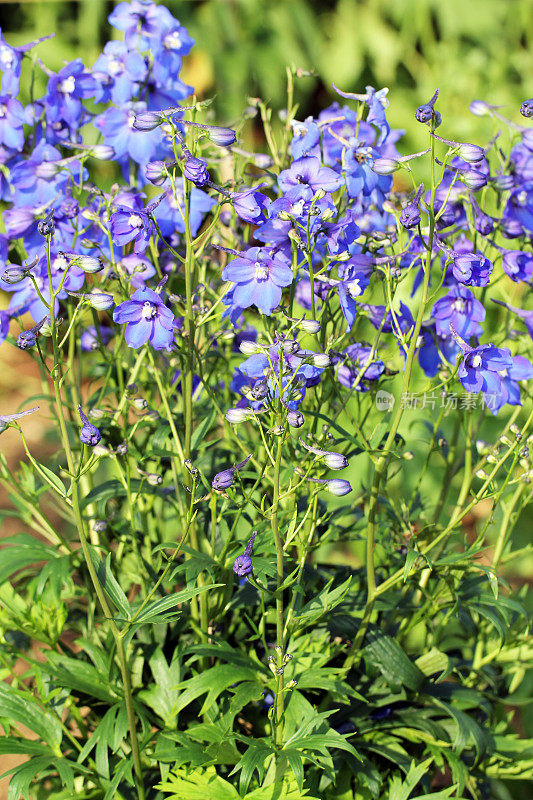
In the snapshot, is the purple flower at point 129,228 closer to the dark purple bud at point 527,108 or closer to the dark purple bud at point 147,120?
the dark purple bud at point 147,120

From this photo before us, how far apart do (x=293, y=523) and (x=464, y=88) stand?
4289 mm

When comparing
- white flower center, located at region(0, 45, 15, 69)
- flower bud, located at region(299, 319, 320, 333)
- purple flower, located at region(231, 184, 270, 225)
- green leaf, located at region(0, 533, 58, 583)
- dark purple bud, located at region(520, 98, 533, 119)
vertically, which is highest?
white flower center, located at region(0, 45, 15, 69)

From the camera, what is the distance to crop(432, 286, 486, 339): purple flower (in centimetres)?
150

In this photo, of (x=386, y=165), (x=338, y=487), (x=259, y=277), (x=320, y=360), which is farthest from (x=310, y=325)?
(x=386, y=165)

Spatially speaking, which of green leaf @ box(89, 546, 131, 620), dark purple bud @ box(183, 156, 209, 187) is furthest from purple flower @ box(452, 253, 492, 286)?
green leaf @ box(89, 546, 131, 620)

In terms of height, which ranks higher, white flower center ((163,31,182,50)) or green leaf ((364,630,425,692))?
white flower center ((163,31,182,50))

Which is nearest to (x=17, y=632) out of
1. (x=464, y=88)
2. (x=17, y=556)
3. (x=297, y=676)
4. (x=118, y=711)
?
(x=17, y=556)

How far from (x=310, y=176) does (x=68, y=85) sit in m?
0.65

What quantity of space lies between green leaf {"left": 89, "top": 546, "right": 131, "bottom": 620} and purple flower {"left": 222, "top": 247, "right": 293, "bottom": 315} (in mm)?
524

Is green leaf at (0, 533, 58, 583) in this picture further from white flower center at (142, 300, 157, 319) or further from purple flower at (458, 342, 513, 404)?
purple flower at (458, 342, 513, 404)

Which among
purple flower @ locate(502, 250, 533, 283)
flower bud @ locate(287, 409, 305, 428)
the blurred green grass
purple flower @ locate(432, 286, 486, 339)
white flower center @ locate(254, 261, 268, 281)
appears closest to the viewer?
flower bud @ locate(287, 409, 305, 428)

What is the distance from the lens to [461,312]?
1526 mm

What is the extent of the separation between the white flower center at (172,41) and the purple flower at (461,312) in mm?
802

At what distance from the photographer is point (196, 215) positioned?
1621 mm
